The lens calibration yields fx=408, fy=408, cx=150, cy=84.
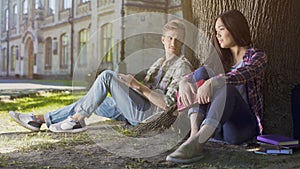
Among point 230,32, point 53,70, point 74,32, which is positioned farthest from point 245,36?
point 53,70

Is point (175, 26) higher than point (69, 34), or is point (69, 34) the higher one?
point (69, 34)

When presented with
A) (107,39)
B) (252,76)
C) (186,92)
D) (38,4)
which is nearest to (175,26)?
(186,92)

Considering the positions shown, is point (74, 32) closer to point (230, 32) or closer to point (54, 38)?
point (54, 38)

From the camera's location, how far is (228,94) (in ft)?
8.30

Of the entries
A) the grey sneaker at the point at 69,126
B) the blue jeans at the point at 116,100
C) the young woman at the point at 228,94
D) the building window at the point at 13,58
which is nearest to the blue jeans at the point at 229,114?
the young woman at the point at 228,94

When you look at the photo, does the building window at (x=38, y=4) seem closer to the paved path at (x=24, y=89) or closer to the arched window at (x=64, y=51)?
the arched window at (x=64, y=51)

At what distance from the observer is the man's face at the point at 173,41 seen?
10.0 ft

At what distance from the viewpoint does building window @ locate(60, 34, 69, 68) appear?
78.6 feet

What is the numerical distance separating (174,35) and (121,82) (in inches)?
22.4

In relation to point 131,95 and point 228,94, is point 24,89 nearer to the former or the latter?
point 131,95

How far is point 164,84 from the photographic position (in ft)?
10.1

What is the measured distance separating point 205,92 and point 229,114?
0.69 ft

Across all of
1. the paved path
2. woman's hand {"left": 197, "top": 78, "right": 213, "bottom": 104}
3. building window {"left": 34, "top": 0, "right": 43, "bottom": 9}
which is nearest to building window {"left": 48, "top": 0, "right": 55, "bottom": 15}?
building window {"left": 34, "top": 0, "right": 43, "bottom": 9}

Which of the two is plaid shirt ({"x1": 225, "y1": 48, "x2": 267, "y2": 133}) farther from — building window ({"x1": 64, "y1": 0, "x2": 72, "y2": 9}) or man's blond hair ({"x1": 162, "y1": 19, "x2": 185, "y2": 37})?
building window ({"x1": 64, "y1": 0, "x2": 72, "y2": 9})
